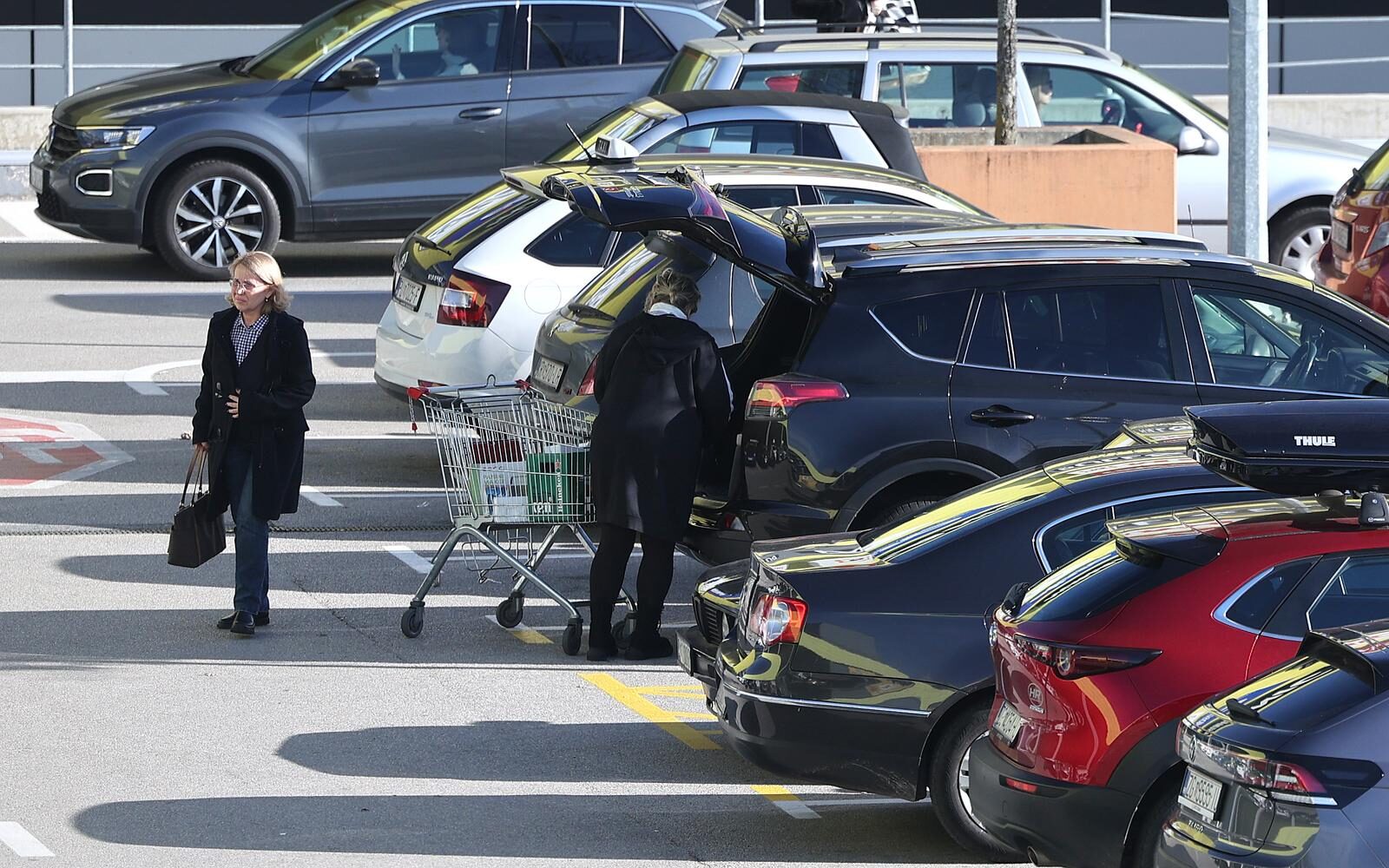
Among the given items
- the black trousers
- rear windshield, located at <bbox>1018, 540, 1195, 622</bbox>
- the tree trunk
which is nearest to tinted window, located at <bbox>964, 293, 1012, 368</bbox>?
the black trousers

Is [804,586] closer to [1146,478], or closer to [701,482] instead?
[1146,478]

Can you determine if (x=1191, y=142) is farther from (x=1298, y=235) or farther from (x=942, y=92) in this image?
(x=942, y=92)

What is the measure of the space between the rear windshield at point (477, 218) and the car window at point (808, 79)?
11.1 ft

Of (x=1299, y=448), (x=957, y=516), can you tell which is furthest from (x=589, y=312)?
(x=1299, y=448)

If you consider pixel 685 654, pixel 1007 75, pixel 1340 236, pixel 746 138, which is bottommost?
pixel 685 654

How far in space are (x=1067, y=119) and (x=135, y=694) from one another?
35.0 feet

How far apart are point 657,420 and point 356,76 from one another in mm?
9335

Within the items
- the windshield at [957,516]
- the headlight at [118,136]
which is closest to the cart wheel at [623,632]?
the windshield at [957,516]

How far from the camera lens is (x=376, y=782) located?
721 cm

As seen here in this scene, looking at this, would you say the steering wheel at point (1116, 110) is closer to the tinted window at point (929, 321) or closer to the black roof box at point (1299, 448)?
the tinted window at point (929, 321)

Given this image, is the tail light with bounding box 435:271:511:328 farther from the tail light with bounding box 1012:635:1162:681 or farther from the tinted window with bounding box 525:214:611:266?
the tail light with bounding box 1012:635:1162:681

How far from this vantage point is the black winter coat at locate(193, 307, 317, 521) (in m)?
8.98

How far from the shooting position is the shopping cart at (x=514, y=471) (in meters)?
8.80

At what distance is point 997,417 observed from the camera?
27.5 ft
